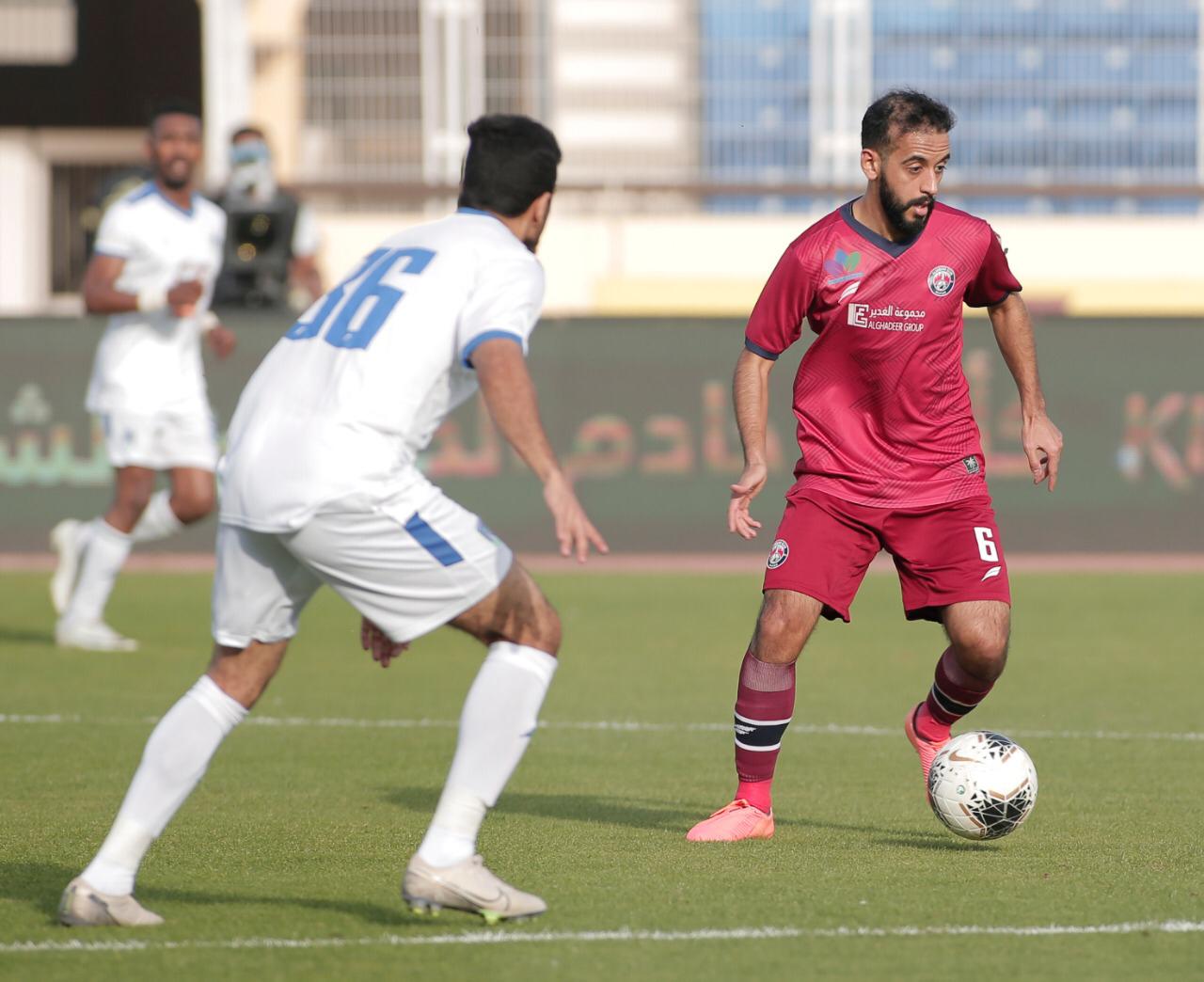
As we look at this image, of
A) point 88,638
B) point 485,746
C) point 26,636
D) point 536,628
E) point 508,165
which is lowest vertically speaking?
point 26,636

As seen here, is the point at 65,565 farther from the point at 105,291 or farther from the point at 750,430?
the point at 750,430

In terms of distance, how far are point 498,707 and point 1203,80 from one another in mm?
21744

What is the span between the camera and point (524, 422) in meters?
4.50

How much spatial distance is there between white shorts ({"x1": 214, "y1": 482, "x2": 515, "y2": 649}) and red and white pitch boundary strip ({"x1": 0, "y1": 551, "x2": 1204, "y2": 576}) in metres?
10.8

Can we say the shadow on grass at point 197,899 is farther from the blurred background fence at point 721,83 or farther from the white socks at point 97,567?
the blurred background fence at point 721,83

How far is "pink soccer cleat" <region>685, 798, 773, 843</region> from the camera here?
19.4 feet

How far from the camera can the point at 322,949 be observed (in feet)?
14.8

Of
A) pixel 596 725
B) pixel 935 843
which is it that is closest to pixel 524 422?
pixel 935 843

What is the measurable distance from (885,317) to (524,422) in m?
1.87

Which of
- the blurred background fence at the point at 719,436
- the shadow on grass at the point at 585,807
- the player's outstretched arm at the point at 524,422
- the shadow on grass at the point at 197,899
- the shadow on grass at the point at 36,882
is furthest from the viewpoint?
the blurred background fence at the point at 719,436

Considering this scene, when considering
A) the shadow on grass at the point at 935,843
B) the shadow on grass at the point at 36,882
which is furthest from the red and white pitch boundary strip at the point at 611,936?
the shadow on grass at the point at 935,843

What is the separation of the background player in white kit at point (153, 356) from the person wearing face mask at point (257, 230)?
15.0 feet

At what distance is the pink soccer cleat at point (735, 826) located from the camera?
593 centimetres

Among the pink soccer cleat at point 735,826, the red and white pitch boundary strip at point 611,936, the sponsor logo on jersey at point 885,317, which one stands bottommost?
the pink soccer cleat at point 735,826
